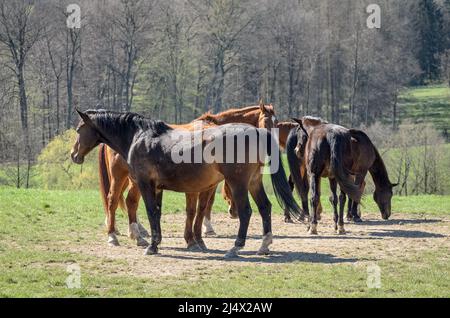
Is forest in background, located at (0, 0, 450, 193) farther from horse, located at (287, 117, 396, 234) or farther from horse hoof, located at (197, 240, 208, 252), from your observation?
horse hoof, located at (197, 240, 208, 252)

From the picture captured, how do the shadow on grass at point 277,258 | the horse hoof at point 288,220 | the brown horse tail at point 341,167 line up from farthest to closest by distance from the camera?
1. the horse hoof at point 288,220
2. the brown horse tail at point 341,167
3. the shadow on grass at point 277,258

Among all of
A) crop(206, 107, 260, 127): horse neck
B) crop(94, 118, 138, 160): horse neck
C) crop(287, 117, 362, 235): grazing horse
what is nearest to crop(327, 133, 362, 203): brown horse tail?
crop(287, 117, 362, 235): grazing horse

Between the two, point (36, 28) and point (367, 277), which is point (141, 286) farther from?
point (36, 28)

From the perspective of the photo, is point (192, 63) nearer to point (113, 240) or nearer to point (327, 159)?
point (327, 159)

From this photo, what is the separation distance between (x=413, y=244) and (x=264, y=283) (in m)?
4.68

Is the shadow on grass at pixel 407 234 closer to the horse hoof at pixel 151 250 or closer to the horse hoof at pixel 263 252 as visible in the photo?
the horse hoof at pixel 263 252

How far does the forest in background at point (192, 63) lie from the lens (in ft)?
135

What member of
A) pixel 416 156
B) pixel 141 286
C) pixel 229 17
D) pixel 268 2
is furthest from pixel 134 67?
pixel 141 286

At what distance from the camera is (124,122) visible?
1162 centimetres

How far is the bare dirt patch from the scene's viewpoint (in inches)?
400

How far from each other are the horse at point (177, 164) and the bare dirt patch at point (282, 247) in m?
0.51

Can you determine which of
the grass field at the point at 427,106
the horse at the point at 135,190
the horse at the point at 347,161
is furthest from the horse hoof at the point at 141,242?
the grass field at the point at 427,106

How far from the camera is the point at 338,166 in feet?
43.3

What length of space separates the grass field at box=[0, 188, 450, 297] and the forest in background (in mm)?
21805
